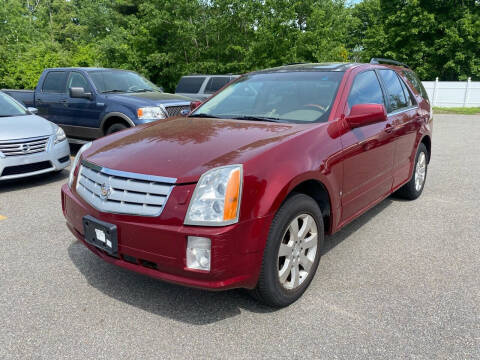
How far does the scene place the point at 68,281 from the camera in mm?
3256

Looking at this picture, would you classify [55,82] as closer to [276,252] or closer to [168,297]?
[168,297]

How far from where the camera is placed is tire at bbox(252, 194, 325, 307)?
259 centimetres

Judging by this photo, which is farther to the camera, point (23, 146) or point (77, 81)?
point (77, 81)

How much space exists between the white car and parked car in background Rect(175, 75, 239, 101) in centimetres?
670

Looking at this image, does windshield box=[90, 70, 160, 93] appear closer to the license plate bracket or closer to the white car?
the white car

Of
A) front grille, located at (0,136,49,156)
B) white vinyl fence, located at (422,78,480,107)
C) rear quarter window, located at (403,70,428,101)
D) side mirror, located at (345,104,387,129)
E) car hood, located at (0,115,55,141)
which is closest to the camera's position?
side mirror, located at (345,104,387,129)

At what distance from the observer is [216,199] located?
239 centimetres

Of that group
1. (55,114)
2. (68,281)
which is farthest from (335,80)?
(55,114)

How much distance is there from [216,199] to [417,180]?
3.90 m

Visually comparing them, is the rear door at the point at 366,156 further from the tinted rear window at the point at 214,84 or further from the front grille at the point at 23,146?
the tinted rear window at the point at 214,84

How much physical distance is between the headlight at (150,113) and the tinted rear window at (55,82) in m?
2.54

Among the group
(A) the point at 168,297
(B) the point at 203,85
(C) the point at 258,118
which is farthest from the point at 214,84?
(A) the point at 168,297

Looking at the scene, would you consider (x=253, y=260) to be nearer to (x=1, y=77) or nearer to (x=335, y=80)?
(x=335, y=80)

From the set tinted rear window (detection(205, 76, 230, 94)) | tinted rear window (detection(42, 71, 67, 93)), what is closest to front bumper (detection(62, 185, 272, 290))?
tinted rear window (detection(42, 71, 67, 93))
